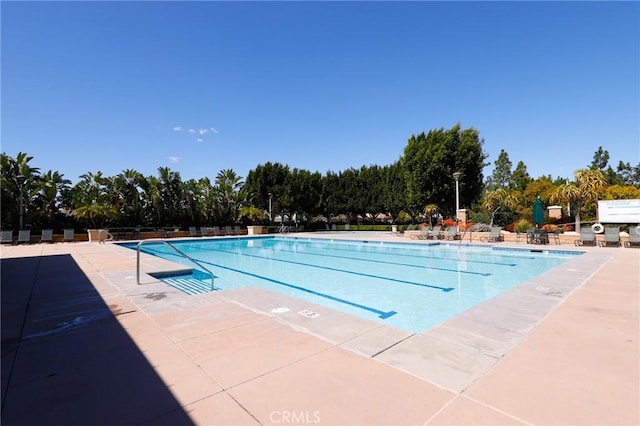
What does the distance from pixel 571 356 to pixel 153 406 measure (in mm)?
3692

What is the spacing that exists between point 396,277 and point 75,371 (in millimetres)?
8088

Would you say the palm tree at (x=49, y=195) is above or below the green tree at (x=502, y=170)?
below

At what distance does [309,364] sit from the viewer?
2768 millimetres

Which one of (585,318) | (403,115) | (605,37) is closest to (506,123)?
(403,115)

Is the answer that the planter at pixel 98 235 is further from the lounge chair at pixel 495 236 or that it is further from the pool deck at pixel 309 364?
the lounge chair at pixel 495 236

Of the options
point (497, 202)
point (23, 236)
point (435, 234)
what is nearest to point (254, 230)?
point (23, 236)

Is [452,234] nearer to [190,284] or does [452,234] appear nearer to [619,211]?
[619,211]

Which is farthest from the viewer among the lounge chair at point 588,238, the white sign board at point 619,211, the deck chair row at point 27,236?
the deck chair row at point 27,236

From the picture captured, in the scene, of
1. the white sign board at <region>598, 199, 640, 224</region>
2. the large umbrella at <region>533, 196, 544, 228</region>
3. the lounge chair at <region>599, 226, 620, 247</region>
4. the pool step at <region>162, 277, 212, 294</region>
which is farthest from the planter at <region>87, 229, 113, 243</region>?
the white sign board at <region>598, 199, 640, 224</region>

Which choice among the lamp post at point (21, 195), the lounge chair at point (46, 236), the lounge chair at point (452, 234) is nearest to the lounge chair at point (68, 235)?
the lounge chair at point (46, 236)

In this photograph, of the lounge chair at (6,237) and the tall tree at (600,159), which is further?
the tall tree at (600,159)

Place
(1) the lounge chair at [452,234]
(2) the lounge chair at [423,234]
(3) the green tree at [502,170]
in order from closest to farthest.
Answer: (1) the lounge chair at [452,234], (2) the lounge chair at [423,234], (3) the green tree at [502,170]

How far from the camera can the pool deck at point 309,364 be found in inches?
80.7

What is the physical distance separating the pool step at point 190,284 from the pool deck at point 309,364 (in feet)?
7.56
